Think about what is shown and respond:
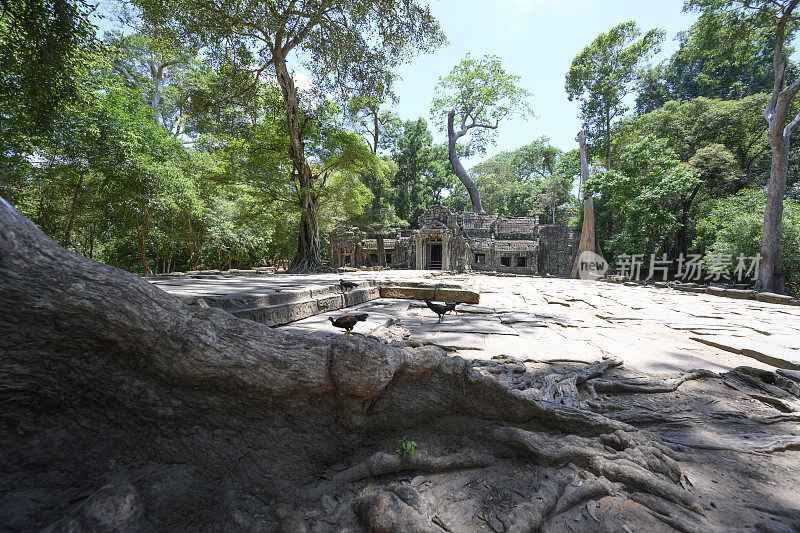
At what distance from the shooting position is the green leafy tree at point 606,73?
2172 cm

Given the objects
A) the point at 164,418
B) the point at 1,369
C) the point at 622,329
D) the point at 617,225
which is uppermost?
the point at 617,225

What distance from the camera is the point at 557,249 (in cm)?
2356

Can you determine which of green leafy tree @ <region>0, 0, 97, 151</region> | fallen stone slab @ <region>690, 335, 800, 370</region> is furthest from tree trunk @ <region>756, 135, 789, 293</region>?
green leafy tree @ <region>0, 0, 97, 151</region>

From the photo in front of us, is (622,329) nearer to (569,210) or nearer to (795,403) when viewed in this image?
(795,403)

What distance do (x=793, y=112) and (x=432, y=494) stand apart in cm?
2649

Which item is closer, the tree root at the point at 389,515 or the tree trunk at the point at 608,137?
the tree root at the point at 389,515

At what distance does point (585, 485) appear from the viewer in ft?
4.38

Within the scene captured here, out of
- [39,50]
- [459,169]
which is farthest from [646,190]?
[39,50]

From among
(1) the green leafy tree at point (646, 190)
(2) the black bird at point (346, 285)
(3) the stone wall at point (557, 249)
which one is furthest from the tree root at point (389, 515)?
(3) the stone wall at point (557, 249)

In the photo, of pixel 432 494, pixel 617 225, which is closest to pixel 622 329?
pixel 432 494

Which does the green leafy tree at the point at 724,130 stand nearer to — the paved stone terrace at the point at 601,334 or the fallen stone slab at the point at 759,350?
the paved stone terrace at the point at 601,334

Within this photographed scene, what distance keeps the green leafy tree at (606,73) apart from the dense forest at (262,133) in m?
0.13

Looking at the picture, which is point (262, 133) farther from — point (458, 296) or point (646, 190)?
point (646, 190)

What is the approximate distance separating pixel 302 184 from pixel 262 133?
2.44m
